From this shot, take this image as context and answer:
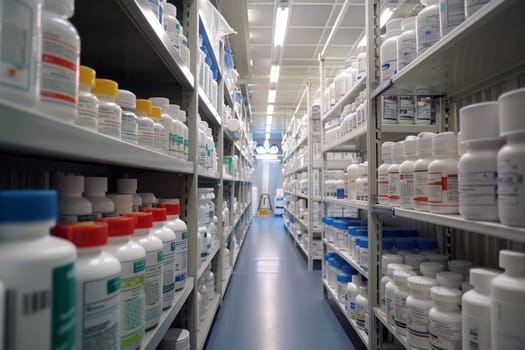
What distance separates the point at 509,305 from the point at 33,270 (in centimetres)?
85

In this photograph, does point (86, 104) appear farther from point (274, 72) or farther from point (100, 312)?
point (274, 72)

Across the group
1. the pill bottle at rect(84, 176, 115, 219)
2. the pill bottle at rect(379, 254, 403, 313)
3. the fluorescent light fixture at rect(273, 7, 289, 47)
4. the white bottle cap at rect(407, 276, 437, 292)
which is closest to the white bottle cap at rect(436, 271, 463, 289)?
the white bottle cap at rect(407, 276, 437, 292)

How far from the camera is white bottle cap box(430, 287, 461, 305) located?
3.09 ft

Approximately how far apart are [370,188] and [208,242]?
984mm

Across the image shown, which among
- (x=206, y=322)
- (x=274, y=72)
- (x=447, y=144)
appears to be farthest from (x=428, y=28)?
(x=274, y=72)

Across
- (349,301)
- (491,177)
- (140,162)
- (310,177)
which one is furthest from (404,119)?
(310,177)

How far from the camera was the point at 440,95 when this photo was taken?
1624 millimetres

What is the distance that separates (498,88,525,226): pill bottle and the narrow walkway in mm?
1631

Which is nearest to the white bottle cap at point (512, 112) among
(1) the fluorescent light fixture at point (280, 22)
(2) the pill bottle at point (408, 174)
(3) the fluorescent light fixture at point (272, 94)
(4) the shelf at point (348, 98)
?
(2) the pill bottle at point (408, 174)

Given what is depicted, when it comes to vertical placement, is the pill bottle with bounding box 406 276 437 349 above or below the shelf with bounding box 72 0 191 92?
below

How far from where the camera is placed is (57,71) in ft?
1.46

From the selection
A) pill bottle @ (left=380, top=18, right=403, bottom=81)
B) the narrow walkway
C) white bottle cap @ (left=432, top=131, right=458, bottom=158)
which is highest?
pill bottle @ (left=380, top=18, right=403, bottom=81)

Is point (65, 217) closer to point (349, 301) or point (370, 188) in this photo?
point (370, 188)

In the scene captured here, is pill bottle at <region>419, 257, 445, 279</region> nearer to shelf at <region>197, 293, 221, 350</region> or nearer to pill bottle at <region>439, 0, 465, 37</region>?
pill bottle at <region>439, 0, 465, 37</region>
